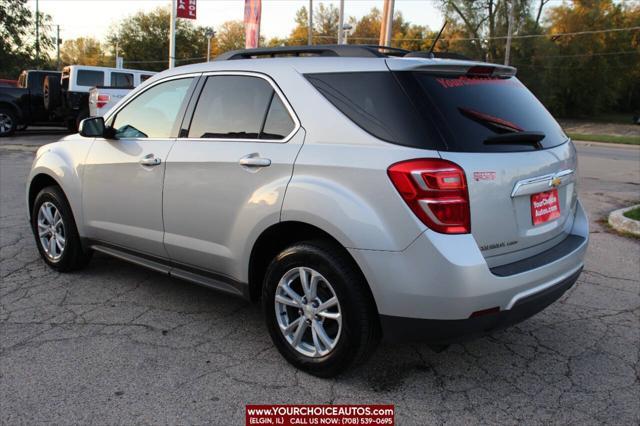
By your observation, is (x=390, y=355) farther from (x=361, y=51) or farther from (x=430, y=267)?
(x=361, y=51)

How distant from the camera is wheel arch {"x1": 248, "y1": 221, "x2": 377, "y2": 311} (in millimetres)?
2959

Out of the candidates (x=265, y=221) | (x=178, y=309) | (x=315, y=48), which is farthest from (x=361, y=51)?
(x=178, y=309)

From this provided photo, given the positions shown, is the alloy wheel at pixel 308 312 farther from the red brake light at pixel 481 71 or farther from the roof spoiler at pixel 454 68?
the red brake light at pixel 481 71

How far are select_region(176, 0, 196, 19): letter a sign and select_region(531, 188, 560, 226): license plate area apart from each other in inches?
872

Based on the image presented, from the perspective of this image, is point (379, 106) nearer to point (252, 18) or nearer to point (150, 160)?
point (150, 160)

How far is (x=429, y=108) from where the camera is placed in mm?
2750

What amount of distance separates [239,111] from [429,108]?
Answer: 4.16 ft

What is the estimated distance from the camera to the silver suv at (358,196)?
2.64 meters

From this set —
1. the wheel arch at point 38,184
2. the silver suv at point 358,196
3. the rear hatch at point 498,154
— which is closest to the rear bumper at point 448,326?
the silver suv at point 358,196

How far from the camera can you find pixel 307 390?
2.98m

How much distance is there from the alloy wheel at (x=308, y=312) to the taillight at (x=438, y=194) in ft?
2.14

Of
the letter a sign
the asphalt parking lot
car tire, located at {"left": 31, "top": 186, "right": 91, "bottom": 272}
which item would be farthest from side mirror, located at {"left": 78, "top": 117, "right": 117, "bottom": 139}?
the letter a sign

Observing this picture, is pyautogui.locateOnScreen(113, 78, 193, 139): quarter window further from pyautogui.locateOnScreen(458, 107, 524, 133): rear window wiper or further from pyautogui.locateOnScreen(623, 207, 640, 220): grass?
pyautogui.locateOnScreen(623, 207, 640, 220): grass

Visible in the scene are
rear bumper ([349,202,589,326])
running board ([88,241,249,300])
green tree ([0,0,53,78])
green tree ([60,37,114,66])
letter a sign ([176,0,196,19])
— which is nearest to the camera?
rear bumper ([349,202,589,326])
